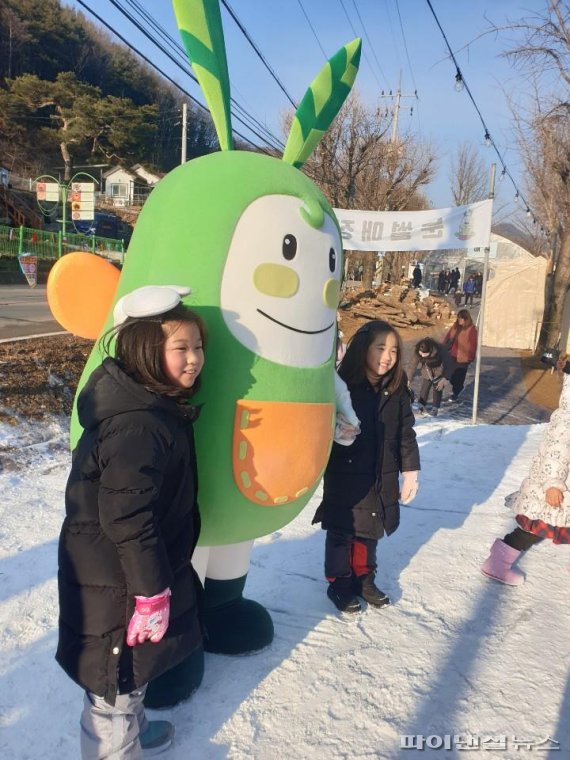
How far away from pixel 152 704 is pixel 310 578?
3.58 feet

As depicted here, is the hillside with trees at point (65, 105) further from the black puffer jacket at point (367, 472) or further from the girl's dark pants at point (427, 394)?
the black puffer jacket at point (367, 472)

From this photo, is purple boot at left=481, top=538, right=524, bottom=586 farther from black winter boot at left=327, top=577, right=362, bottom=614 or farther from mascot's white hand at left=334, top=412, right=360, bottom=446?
mascot's white hand at left=334, top=412, right=360, bottom=446

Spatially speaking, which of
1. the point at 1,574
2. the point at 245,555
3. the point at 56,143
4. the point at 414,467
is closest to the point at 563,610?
the point at 414,467

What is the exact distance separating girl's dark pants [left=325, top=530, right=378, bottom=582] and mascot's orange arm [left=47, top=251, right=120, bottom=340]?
141 centimetres

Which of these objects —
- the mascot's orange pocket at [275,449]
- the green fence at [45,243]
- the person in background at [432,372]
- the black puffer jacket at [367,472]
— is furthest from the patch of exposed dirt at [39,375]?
the green fence at [45,243]

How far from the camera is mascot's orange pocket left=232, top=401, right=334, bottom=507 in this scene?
179 centimetres

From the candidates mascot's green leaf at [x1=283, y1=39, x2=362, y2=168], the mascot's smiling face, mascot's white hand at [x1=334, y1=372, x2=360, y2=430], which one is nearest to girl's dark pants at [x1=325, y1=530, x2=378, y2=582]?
mascot's white hand at [x1=334, y1=372, x2=360, y2=430]

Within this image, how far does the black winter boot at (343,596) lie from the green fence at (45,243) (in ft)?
46.8

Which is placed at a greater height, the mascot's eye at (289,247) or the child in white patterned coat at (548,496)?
the mascot's eye at (289,247)

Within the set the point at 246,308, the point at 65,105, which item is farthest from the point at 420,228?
the point at 65,105

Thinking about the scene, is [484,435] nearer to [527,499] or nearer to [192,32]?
[527,499]

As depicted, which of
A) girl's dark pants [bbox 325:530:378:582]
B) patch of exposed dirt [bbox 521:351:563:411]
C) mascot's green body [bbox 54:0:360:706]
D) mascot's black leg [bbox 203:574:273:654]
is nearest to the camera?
mascot's green body [bbox 54:0:360:706]

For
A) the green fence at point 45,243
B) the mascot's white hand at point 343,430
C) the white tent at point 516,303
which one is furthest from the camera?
the green fence at point 45,243

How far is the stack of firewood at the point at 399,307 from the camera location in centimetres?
1686
